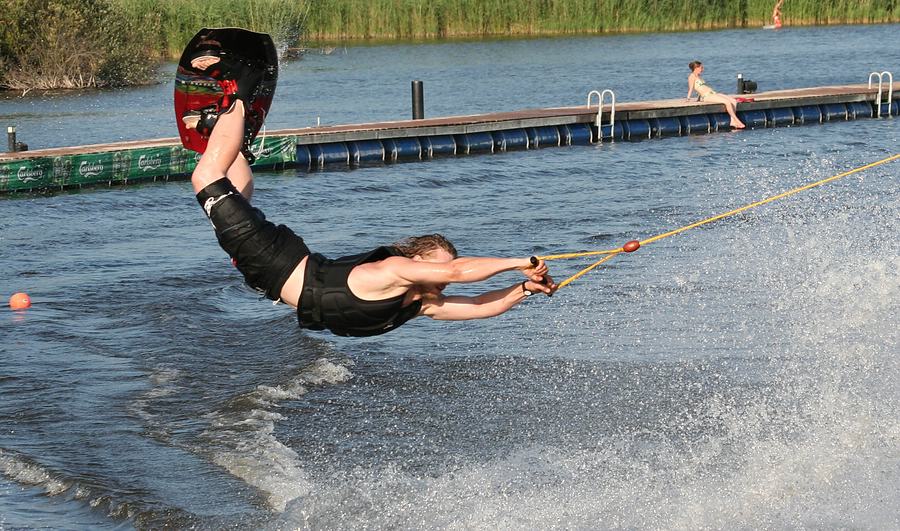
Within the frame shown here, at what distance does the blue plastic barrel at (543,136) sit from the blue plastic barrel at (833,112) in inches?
284

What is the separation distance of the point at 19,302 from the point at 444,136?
11.7m

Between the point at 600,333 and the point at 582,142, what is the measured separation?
→ 44.6 feet

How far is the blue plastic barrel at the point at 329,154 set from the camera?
2152cm

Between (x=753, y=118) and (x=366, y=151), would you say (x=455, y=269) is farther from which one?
(x=753, y=118)

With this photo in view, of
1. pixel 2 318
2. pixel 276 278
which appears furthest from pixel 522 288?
pixel 2 318

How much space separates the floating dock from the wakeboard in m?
11.8

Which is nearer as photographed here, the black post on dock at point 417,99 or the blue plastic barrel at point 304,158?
the blue plastic barrel at point 304,158

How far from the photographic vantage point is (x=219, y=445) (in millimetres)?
Result: 8438

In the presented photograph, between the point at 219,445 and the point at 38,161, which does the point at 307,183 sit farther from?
the point at 219,445

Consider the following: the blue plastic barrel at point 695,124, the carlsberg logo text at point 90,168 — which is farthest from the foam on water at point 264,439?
the blue plastic barrel at point 695,124

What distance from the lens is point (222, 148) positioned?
272 inches

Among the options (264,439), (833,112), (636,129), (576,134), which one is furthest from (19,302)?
(833,112)

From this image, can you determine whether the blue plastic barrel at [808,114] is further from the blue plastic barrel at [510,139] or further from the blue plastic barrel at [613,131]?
the blue plastic barrel at [510,139]

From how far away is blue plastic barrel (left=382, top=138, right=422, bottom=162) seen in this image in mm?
22062
